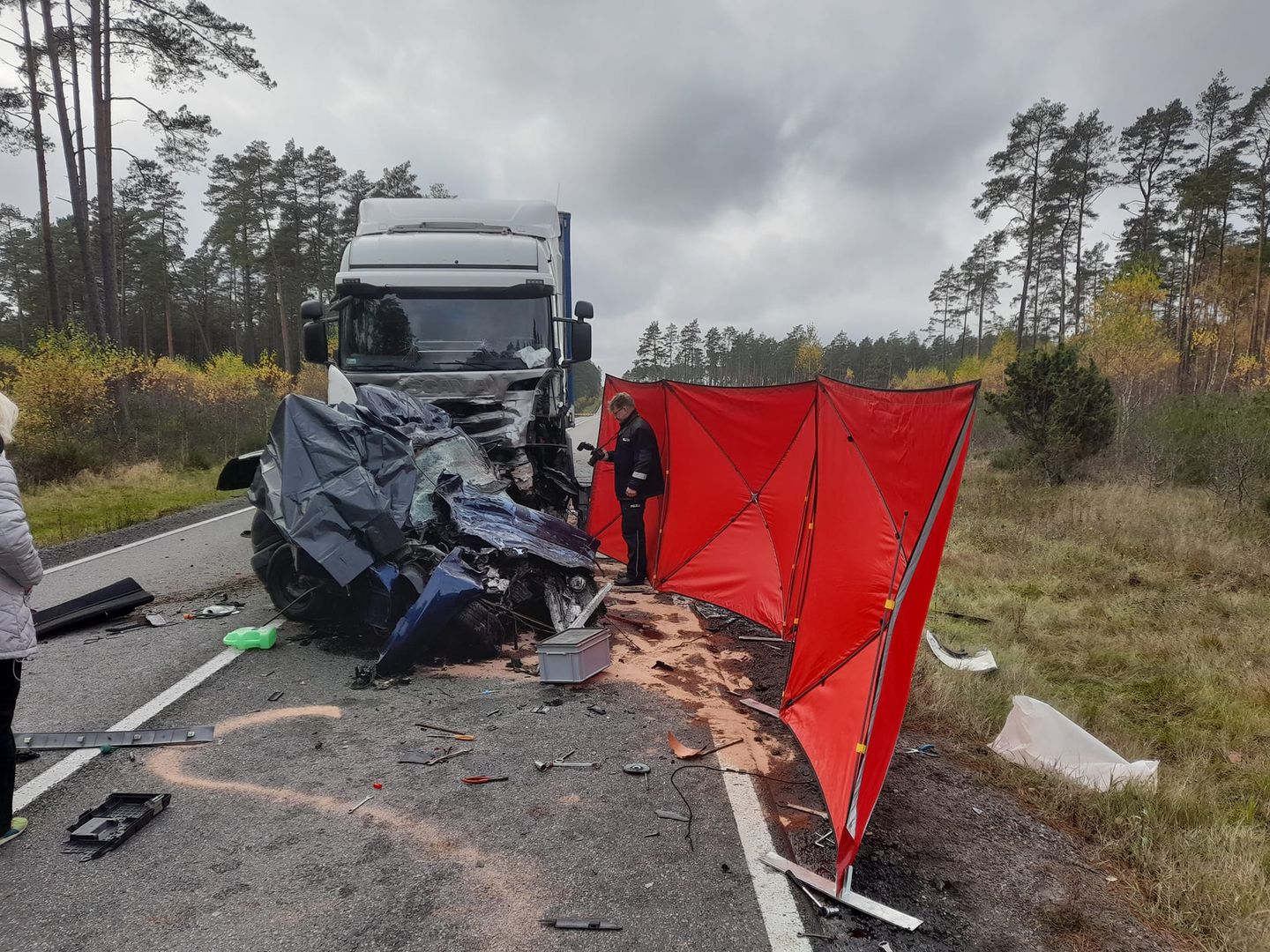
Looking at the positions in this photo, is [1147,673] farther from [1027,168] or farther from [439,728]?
[1027,168]

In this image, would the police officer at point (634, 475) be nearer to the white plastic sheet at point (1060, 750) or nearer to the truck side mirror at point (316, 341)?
the truck side mirror at point (316, 341)

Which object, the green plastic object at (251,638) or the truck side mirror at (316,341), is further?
the truck side mirror at (316,341)

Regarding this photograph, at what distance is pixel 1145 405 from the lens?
18469mm

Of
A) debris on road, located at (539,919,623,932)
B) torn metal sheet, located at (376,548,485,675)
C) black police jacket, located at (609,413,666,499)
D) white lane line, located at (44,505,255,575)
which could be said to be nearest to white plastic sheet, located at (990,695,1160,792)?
debris on road, located at (539,919,623,932)

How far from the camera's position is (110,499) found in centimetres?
1291

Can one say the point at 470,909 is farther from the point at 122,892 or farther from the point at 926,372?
the point at 926,372

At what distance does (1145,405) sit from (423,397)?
62.6 feet

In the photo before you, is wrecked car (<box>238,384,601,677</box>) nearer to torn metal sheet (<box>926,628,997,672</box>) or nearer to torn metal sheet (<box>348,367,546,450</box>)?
torn metal sheet (<box>348,367,546,450</box>)

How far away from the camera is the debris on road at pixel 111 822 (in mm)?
2906

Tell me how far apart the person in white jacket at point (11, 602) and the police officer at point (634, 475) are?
16.2ft

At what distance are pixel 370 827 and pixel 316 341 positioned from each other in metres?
6.45

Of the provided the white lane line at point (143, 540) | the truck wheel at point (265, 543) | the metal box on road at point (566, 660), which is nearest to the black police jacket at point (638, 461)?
the metal box on road at point (566, 660)

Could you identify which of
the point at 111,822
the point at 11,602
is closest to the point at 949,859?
the point at 111,822

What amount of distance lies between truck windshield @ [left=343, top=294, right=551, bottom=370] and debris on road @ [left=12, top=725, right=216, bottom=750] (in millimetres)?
4898
